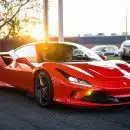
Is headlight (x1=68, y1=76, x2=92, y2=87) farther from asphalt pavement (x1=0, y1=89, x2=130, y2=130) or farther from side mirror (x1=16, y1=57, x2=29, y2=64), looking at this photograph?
side mirror (x1=16, y1=57, x2=29, y2=64)

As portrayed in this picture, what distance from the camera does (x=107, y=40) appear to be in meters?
101

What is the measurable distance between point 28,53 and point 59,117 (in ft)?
7.65

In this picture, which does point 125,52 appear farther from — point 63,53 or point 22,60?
point 22,60

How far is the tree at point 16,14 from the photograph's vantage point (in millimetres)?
23469

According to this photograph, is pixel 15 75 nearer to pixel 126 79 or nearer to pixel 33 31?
pixel 126 79

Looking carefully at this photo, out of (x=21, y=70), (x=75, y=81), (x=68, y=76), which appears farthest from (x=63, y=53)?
(x=75, y=81)

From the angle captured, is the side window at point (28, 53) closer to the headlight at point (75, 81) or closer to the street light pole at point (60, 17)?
the headlight at point (75, 81)

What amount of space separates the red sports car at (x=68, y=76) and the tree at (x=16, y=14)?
46.8 ft

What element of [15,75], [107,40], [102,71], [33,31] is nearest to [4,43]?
[33,31]

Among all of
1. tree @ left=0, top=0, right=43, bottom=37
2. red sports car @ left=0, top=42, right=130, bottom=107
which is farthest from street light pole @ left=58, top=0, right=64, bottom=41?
tree @ left=0, top=0, right=43, bottom=37

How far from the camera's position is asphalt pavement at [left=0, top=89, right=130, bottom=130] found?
6.45m

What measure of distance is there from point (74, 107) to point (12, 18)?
16714mm

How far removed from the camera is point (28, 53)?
9.14 meters

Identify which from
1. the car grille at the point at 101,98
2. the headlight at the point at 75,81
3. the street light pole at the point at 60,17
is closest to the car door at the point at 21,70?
the headlight at the point at 75,81
